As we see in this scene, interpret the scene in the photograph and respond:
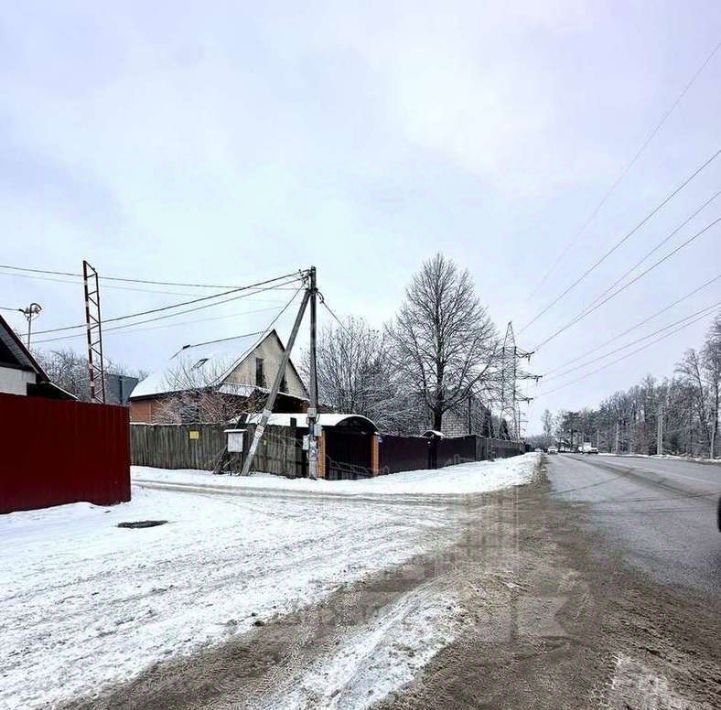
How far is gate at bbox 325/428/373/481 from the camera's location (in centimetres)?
1928

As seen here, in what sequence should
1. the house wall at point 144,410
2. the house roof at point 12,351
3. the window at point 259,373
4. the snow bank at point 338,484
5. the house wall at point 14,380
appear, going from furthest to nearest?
the window at point 259,373, the house wall at point 144,410, the house roof at point 12,351, the house wall at point 14,380, the snow bank at point 338,484

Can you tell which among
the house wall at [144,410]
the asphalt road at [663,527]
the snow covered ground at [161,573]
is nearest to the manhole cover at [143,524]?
the snow covered ground at [161,573]

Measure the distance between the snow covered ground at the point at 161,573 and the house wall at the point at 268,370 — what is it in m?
24.1

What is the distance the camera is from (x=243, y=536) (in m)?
7.34

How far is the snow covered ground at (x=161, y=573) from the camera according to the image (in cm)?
336

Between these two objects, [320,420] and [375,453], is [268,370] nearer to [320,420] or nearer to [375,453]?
[375,453]

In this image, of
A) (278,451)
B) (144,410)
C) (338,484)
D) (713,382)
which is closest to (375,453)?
(278,451)

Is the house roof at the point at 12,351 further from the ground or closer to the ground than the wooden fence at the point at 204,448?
further from the ground

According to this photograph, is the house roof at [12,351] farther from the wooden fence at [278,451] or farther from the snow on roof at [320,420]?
the snow on roof at [320,420]

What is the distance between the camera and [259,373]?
123 ft

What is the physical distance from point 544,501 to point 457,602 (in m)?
8.96

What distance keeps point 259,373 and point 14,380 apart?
21.5m

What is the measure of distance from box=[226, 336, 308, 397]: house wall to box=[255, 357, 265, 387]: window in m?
0.36

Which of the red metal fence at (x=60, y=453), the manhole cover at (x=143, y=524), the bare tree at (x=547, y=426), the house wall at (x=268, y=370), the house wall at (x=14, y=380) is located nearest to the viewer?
the manhole cover at (x=143, y=524)
